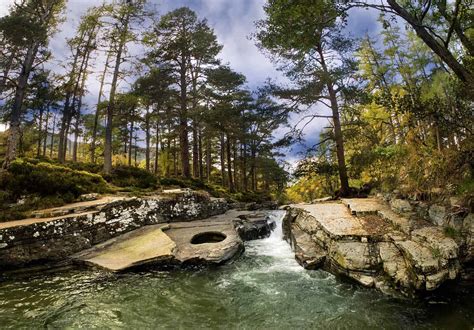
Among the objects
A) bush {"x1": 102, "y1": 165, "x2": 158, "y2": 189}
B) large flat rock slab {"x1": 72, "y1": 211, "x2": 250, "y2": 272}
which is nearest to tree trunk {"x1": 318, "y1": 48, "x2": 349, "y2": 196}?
large flat rock slab {"x1": 72, "y1": 211, "x2": 250, "y2": 272}

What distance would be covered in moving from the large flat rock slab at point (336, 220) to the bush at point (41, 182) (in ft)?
30.5

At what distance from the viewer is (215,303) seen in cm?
535

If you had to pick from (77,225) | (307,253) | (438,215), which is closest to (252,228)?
(307,253)

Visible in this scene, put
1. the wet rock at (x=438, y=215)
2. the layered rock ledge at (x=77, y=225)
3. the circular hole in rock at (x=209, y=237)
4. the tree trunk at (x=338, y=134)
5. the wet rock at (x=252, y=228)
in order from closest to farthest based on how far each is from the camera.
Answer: the wet rock at (x=438, y=215), the layered rock ledge at (x=77, y=225), the circular hole in rock at (x=209, y=237), the wet rock at (x=252, y=228), the tree trunk at (x=338, y=134)

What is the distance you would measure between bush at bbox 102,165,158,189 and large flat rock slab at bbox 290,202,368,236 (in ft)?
31.2

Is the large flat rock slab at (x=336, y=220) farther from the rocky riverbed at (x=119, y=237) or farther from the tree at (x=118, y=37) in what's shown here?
the tree at (x=118, y=37)

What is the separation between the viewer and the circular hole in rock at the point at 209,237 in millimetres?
9375

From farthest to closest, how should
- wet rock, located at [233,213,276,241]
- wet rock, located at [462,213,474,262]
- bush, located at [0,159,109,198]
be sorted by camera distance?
1. wet rock, located at [233,213,276,241]
2. bush, located at [0,159,109,198]
3. wet rock, located at [462,213,474,262]

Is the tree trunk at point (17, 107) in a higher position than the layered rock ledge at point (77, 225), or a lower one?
higher

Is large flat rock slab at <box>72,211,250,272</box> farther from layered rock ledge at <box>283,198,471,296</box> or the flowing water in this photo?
layered rock ledge at <box>283,198,471,296</box>

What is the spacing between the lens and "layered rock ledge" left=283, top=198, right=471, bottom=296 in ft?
17.6

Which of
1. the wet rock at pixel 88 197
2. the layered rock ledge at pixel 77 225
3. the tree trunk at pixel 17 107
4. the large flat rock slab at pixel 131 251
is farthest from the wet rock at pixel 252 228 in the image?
the tree trunk at pixel 17 107

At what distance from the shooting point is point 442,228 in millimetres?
6230

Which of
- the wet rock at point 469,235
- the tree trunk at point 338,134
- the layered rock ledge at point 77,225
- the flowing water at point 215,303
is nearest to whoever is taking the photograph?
the flowing water at point 215,303
